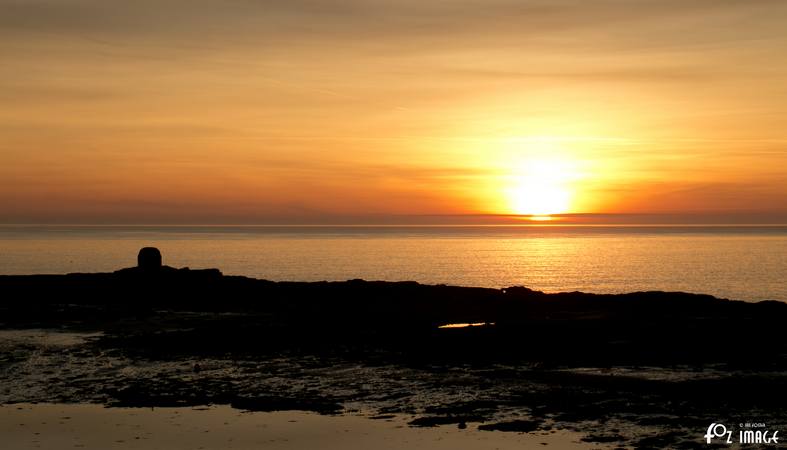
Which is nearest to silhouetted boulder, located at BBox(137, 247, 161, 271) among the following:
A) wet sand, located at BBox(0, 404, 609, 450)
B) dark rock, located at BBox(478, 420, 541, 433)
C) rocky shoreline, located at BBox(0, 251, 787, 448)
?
rocky shoreline, located at BBox(0, 251, 787, 448)

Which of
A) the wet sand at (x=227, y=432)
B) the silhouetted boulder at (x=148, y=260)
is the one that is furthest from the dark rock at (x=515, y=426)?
the silhouetted boulder at (x=148, y=260)

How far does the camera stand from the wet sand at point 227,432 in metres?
16.7

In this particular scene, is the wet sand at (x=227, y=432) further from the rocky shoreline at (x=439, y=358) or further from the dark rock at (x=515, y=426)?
the rocky shoreline at (x=439, y=358)

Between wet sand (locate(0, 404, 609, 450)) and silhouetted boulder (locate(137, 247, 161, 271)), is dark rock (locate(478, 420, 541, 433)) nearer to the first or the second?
wet sand (locate(0, 404, 609, 450))

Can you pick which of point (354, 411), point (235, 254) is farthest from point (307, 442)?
point (235, 254)

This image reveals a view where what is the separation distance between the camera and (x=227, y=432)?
17922mm

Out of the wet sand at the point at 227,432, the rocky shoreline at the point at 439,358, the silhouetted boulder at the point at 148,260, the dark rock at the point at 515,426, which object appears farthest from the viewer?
the silhouetted boulder at the point at 148,260

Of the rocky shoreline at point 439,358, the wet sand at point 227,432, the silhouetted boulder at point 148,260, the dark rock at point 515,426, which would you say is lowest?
the wet sand at point 227,432

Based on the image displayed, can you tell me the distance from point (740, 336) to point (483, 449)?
52.6 feet

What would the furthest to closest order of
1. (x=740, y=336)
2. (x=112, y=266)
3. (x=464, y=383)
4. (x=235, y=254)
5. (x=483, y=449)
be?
1. (x=235, y=254)
2. (x=112, y=266)
3. (x=740, y=336)
4. (x=464, y=383)
5. (x=483, y=449)

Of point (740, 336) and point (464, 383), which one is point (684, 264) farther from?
point (464, 383)

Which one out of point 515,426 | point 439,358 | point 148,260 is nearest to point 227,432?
point 515,426

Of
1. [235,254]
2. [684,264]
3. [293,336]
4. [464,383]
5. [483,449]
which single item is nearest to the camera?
[483,449]

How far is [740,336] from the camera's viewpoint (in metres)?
29.0
